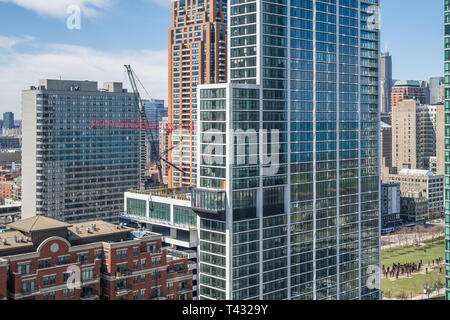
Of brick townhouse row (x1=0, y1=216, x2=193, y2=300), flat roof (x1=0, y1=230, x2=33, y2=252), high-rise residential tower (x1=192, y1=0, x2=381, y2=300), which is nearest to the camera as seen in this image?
brick townhouse row (x1=0, y1=216, x2=193, y2=300)

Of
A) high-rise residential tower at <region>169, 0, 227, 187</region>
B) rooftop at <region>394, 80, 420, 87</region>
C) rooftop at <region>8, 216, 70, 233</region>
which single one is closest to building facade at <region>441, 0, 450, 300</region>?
rooftop at <region>8, 216, 70, 233</region>

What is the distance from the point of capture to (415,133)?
10644 cm

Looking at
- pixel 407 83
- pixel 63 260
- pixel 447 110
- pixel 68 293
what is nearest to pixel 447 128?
pixel 447 110

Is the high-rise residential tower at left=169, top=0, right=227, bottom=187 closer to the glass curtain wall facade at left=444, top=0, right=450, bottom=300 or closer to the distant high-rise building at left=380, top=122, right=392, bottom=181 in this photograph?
the glass curtain wall facade at left=444, top=0, right=450, bottom=300

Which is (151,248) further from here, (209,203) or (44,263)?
(44,263)

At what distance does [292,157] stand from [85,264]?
598 inches

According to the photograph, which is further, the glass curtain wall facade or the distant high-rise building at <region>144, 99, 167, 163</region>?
the distant high-rise building at <region>144, 99, 167, 163</region>

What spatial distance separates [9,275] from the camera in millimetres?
24047

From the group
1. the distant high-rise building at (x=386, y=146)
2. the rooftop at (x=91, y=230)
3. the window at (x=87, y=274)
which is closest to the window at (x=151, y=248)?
the rooftop at (x=91, y=230)

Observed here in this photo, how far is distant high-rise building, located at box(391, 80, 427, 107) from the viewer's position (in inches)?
5005

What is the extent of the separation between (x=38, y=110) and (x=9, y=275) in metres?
41.8

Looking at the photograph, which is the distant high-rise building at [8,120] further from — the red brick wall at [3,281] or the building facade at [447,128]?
the building facade at [447,128]

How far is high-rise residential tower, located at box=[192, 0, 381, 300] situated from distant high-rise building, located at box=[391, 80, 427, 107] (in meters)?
90.3

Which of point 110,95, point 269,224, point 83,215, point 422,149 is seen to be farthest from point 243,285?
point 422,149
